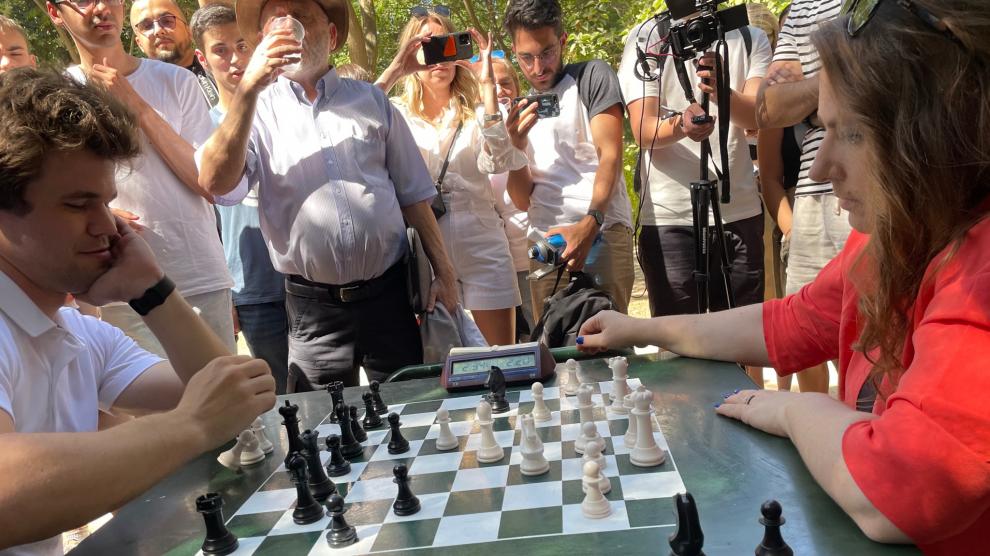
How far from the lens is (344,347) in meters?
3.22

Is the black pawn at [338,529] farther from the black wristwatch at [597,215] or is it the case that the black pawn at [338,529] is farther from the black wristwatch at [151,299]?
the black wristwatch at [597,215]

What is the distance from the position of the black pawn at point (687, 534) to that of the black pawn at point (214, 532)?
760 millimetres

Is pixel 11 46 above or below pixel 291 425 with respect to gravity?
above

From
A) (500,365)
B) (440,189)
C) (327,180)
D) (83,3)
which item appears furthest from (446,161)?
(500,365)

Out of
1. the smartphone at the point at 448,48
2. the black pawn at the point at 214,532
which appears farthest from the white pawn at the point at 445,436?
the smartphone at the point at 448,48

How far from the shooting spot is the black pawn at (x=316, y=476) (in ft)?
5.25

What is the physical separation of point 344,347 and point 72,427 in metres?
1.44

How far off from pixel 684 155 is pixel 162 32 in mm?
2927

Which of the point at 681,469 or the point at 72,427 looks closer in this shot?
the point at 681,469

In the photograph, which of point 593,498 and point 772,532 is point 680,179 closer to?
point 593,498

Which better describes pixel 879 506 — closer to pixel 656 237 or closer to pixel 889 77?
pixel 889 77

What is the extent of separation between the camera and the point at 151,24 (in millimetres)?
4484

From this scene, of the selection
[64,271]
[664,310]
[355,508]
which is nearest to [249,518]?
[355,508]

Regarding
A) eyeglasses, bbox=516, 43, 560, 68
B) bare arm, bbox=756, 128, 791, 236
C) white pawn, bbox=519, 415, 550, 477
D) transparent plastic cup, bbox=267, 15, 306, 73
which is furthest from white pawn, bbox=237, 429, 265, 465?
bare arm, bbox=756, 128, 791, 236
